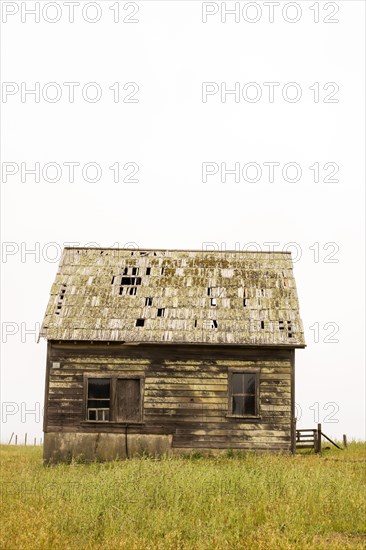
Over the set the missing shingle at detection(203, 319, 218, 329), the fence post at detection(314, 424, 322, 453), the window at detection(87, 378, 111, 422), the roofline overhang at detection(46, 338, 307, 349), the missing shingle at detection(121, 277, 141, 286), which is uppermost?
the missing shingle at detection(121, 277, 141, 286)

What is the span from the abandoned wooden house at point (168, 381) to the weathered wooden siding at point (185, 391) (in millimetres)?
31

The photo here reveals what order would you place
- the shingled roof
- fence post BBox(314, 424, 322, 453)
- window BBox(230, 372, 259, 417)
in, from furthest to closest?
fence post BBox(314, 424, 322, 453), the shingled roof, window BBox(230, 372, 259, 417)

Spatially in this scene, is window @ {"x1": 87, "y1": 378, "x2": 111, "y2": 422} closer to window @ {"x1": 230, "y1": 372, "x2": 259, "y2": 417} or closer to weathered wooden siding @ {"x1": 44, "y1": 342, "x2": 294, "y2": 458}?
weathered wooden siding @ {"x1": 44, "y1": 342, "x2": 294, "y2": 458}

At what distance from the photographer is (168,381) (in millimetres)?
21875

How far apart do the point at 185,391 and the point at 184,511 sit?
1080 centimetres

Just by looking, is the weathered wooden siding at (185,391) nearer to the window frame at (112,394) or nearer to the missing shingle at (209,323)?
the window frame at (112,394)

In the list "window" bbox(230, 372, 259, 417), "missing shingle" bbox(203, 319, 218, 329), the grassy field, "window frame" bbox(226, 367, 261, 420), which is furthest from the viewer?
"missing shingle" bbox(203, 319, 218, 329)

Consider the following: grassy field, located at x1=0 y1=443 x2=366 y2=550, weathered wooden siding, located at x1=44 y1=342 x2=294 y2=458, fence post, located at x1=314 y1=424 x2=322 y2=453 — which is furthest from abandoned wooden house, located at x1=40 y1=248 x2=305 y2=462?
grassy field, located at x1=0 y1=443 x2=366 y2=550

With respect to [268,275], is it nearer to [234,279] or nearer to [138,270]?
[234,279]

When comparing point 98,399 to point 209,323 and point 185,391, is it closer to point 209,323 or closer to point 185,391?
point 185,391

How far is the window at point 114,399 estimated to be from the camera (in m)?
21.8

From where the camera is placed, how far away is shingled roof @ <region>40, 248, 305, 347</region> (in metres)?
22.4

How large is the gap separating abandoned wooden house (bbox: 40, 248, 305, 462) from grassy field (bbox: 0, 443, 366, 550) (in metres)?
6.75

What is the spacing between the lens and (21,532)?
944cm
